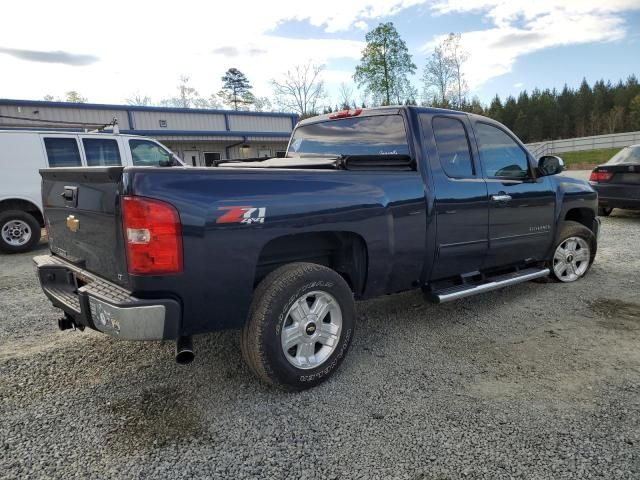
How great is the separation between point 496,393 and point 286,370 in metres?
1.38

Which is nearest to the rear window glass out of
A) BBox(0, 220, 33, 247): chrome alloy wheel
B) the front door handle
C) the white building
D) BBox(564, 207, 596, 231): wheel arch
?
BBox(564, 207, 596, 231): wheel arch

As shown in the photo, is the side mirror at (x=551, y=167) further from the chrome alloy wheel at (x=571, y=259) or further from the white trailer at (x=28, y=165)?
the white trailer at (x=28, y=165)

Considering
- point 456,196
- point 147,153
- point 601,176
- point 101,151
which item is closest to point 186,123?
point 147,153

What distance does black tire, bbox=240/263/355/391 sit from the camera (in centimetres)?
267

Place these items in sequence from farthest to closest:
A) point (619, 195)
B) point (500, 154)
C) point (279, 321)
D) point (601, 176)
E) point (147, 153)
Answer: point (601, 176)
point (619, 195)
point (147, 153)
point (500, 154)
point (279, 321)

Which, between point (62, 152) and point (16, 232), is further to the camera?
point (62, 152)

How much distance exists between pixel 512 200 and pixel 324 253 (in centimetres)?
210

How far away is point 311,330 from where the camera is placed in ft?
9.66

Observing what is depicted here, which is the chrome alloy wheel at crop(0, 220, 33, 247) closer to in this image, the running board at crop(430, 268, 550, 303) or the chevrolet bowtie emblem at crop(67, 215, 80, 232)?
the chevrolet bowtie emblem at crop(67, 215, 80, 232)

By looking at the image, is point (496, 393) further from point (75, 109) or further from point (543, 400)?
point (75, 109)

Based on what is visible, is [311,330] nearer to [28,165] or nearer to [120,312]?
[120,312]

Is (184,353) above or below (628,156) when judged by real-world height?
below

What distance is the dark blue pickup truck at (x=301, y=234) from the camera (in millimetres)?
2379

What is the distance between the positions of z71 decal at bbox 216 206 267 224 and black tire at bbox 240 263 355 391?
43cm
